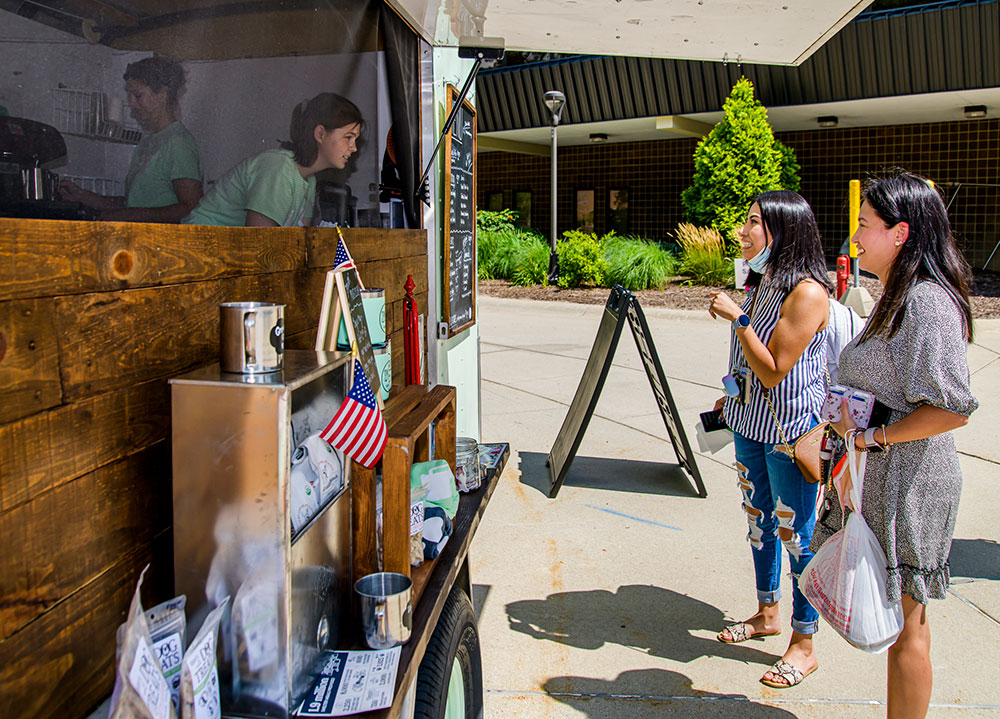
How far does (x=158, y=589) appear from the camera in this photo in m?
1.65

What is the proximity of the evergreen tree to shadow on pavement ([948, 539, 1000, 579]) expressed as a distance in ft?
39.1

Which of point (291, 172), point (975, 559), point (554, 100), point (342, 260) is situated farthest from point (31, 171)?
point (554, 100)

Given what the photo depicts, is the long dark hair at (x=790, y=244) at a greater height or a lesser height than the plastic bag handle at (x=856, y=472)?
greater

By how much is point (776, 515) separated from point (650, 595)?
3.00 feet

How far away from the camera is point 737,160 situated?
1570 cm

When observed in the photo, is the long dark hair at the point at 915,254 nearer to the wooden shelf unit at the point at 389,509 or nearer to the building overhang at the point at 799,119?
the wooden shelf unit at the point at 389,509

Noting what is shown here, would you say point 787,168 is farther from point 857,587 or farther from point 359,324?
point 359,324

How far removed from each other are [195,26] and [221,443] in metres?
2.33

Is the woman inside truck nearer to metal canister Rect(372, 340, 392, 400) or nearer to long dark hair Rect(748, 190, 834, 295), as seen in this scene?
metal canister Rect(372, 340, 392, 400)

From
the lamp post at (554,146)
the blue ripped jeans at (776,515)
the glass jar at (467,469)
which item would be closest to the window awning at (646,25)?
the glass jar at (467,469)

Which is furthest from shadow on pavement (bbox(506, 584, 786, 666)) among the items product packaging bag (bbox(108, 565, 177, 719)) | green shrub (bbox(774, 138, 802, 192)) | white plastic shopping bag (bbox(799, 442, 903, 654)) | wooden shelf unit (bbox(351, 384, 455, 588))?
green shrub (bbox(774, 138, 802, 192))

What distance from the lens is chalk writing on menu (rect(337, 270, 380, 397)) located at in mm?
2084

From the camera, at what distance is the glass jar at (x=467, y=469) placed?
8.66 ft

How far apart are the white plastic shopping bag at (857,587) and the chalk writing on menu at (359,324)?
149cm
